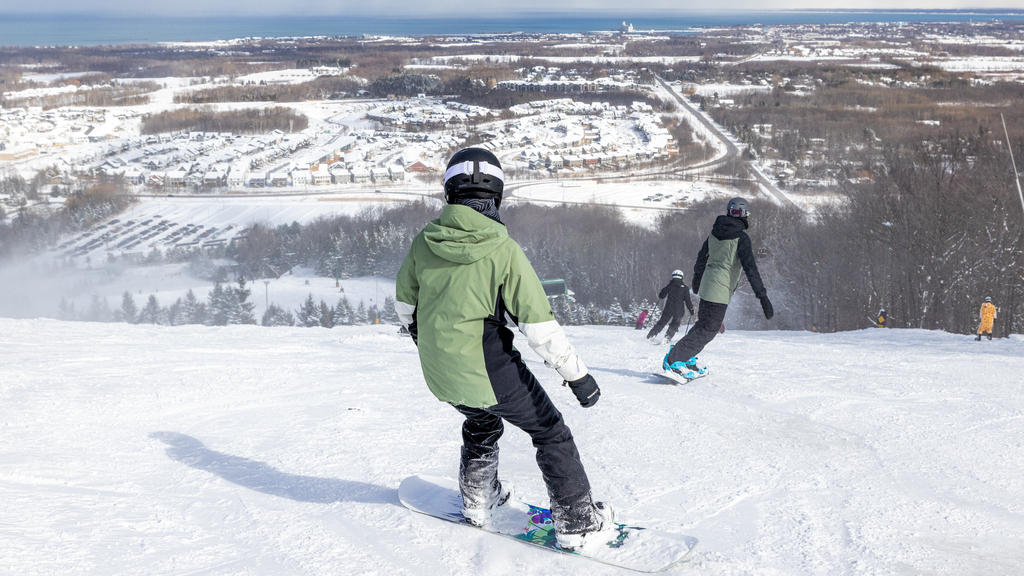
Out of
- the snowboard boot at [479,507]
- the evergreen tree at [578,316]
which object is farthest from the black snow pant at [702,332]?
the evergreen tree at [578,316]

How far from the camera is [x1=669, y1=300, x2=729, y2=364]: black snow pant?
16.0 ft

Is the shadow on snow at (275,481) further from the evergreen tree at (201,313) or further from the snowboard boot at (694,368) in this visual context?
the evergreen tree at (201,313)

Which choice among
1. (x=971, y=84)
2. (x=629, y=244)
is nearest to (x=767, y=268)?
(x=629, y=244)

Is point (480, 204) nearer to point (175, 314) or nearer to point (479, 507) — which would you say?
point (479, 507)

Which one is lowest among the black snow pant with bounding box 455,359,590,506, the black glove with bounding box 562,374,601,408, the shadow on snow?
the shadow on snow

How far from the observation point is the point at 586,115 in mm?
80188

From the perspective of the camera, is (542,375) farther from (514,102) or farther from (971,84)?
(514,102)

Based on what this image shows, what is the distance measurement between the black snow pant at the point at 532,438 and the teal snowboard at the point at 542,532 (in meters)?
0.15

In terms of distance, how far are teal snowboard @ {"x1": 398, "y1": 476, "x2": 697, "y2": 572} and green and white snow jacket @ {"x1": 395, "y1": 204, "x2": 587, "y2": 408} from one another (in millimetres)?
636

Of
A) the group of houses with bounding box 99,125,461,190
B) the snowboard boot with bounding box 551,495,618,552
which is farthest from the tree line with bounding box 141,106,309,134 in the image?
the snowboard boot with bounding box 551,495,618,552

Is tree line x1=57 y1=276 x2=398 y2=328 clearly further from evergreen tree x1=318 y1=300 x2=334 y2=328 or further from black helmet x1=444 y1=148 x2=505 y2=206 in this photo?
black helmet x1=444 y1=148 x2=505 y2=206

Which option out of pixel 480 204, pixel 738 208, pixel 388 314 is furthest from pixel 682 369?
pixel 388 314

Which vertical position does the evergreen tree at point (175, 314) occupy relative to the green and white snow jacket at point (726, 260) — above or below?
below

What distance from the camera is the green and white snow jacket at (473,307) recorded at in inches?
81.4
